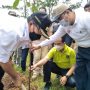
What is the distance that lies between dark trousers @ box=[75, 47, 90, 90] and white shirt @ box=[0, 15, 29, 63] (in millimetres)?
1738

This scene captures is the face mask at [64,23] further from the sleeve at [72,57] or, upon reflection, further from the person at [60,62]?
the sleeve at [72,57]

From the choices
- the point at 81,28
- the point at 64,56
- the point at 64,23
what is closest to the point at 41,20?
the point at 64,23

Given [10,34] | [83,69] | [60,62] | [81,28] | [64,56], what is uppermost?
[10,34]

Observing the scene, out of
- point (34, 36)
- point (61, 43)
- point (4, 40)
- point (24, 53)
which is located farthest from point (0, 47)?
point (24, 53)

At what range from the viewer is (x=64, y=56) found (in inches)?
254

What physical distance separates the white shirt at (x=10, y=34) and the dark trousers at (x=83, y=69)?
5.70ft

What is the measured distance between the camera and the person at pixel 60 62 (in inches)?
246

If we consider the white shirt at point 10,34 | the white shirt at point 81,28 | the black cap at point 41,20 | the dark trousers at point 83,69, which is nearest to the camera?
the white shirt at point 10,34

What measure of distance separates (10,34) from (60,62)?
3.06 m

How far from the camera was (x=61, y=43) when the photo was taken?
20.5ft

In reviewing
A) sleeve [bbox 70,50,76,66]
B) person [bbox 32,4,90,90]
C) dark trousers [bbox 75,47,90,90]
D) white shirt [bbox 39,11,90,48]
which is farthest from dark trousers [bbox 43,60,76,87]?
white shirt [bbox 39,11,90,48]

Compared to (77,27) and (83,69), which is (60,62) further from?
(77,27)

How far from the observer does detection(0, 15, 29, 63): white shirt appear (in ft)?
11.9

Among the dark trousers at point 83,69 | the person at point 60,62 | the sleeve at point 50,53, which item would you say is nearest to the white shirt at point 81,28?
the dark trousers at point 83,69
